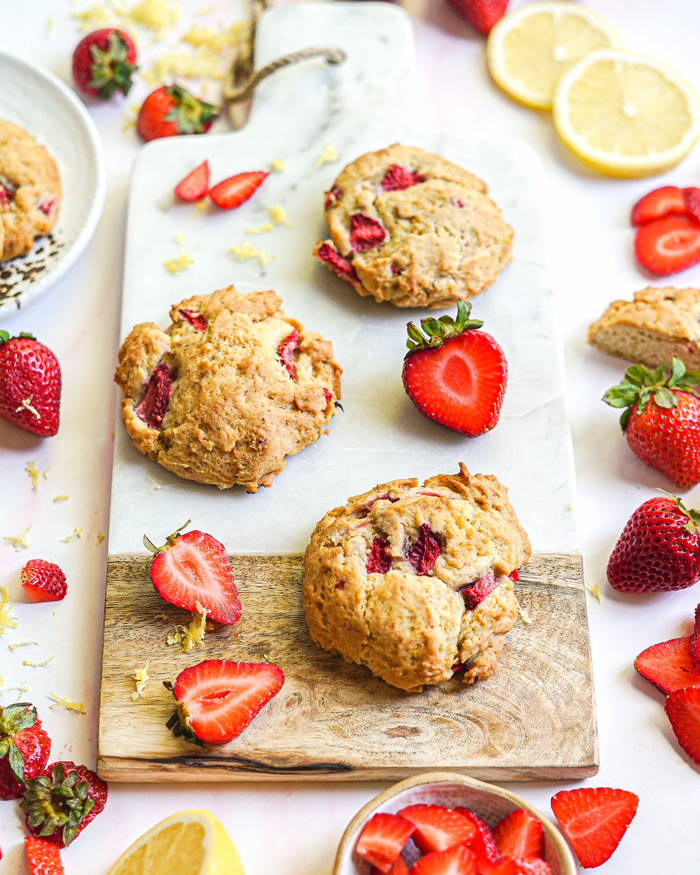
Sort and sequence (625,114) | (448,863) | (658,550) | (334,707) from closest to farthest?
(448,863), (334,707), (658,550), (625,114)

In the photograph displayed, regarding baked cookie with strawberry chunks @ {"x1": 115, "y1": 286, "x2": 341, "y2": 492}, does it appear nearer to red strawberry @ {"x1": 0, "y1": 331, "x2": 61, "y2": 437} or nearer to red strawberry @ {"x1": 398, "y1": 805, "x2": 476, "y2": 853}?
red strawberry @ {"x1": 0, "y1": 331, "x2": 61, "y2": 437}

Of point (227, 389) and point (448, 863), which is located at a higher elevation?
point (227, 389)

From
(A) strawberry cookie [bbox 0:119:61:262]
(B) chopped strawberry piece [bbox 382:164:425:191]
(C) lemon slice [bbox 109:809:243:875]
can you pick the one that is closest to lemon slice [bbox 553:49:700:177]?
(B) chopped strawberry piece [bbox 382:164:425:191]

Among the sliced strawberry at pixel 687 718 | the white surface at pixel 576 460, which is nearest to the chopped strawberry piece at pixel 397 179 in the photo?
the white surface at pixel 576 460

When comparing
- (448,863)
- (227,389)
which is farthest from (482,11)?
(448,863)

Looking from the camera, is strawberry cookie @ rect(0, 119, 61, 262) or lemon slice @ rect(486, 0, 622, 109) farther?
lemon slice @ rect(486, 0, 622, 109)

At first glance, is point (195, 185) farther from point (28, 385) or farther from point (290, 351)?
point (28, 385)

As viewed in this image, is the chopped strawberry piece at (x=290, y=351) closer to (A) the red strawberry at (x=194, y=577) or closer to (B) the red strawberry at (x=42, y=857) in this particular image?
(A) the red strawberry at (x=194, y=577)
